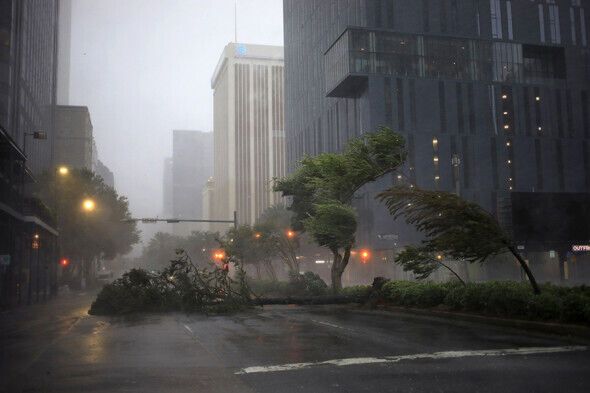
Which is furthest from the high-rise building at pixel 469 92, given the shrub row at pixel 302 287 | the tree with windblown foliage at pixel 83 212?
the shrub row at pixel 302 287

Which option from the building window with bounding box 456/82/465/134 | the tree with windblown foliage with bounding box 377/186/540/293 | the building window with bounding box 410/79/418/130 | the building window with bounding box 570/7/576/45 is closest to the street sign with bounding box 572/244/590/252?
the building window with bounding box 456/82/465/134

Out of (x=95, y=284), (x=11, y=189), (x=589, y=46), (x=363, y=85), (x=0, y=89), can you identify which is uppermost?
(x=589, y=46)

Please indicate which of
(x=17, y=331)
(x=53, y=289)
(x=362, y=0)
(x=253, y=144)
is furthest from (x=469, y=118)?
(x=253, y=144)

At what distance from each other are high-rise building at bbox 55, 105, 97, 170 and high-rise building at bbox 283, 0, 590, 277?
73201mm

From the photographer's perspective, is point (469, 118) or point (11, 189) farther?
point (469, 118)

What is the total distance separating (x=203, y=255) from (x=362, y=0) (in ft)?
175

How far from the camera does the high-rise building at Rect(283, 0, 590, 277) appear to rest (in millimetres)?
69250

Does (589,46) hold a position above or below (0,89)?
above

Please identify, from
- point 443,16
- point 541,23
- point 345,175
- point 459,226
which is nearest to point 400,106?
point 443,16

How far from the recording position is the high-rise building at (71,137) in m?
128

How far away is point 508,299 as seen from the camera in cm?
1549

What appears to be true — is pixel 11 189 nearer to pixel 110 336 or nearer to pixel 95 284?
pixel 110 336

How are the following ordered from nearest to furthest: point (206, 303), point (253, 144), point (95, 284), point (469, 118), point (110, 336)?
point (110, 336)
point (206, 303)
point (469, 118)
point (95, 284)
point (253, 144)

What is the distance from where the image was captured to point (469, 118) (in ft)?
236
